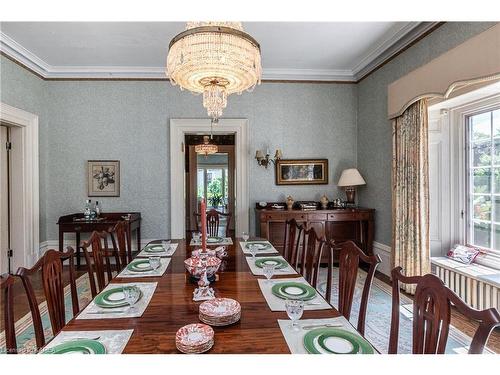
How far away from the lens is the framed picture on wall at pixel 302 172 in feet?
15.9

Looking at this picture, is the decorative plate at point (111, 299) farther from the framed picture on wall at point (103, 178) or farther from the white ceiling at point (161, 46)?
the framed picture on wall at point (103, 178)

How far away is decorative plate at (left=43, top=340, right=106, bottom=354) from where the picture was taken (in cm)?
104

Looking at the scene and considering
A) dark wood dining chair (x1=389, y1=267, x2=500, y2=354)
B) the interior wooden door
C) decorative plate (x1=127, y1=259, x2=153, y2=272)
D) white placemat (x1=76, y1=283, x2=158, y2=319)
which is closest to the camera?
dark wood dining chair (x1=389, y1=267, x2=500, y2=354)

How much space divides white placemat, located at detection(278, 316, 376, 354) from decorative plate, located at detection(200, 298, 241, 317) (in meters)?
0.20

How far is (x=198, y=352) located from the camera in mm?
1025

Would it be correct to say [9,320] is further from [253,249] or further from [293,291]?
[253,249]

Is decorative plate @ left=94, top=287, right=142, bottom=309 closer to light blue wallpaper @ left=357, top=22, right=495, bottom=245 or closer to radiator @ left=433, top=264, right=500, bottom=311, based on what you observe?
radiator @ left=433, top=264, right=500, bottom=311

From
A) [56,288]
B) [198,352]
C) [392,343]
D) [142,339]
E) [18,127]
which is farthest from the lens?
[18,127]

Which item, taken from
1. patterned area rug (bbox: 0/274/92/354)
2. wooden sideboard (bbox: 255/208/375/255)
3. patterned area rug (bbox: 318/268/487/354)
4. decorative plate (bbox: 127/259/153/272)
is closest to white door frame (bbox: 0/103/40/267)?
patterned area rug (bbox: 0/274/92/354)

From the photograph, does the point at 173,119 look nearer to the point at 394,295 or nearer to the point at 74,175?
the point at 74,175

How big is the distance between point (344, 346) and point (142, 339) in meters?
0.74

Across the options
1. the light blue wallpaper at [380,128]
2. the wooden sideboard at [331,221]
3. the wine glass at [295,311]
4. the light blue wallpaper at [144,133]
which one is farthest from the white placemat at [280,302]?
the light blue wallpaper at [144,133]

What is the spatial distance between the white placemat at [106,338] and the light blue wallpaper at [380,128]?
3.51 m
